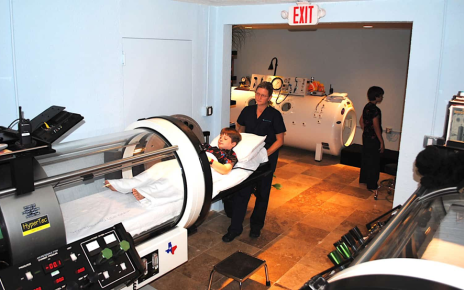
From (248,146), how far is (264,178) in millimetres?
658

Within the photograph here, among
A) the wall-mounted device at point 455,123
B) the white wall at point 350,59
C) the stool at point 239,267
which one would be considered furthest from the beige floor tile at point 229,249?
the white wall at point 350,59

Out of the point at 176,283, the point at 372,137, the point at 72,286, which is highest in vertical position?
the point at 372,137

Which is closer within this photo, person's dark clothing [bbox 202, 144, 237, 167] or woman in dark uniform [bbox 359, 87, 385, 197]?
person's dark clothing [bbox 202, 144, 237, 167]

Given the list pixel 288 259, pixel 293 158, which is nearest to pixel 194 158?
pixel 288 259

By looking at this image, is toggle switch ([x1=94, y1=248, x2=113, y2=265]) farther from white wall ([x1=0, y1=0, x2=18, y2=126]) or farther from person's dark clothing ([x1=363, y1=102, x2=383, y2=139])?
person's dark clothing ([x1=363, y1=102, x2=383, y2=139])

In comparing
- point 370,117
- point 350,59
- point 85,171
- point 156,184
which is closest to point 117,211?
point 156,184

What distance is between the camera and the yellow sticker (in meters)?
1.75

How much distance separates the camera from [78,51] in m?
3.26

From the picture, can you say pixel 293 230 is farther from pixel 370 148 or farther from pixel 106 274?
pixel 106 274

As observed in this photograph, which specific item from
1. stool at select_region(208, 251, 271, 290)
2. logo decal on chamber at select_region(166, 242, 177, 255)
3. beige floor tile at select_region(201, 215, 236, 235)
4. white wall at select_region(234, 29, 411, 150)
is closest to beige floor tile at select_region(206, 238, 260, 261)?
beige floor tile at select_region(201, 215, 236, 235)

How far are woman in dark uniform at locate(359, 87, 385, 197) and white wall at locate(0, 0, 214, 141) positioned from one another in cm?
298

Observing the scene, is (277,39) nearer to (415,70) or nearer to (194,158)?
(415,70)

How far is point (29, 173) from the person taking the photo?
179 centimetres

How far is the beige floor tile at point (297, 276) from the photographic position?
353cm
